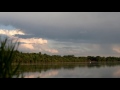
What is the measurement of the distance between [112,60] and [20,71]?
5249 cm

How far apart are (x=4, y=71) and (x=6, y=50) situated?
0.29 m

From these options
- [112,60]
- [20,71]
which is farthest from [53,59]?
[20,71]

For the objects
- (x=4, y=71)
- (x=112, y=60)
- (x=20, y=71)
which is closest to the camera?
(x=4, y=71)
